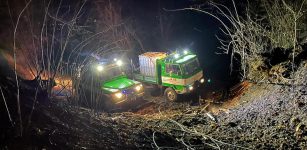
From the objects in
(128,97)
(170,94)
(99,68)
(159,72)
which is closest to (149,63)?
(159,72)

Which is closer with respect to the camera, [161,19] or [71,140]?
[71,140]

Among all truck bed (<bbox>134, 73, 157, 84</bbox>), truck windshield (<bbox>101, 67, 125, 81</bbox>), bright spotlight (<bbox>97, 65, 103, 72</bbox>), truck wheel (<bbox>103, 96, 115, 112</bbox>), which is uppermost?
bright spotlight (<bbox>97, 65, 103, 72</bbox>)

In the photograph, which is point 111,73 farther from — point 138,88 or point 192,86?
point 192,86

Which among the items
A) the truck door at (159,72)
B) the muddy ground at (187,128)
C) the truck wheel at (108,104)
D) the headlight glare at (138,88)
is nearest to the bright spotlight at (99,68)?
the truck wheel at (108,104)

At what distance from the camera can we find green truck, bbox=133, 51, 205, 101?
16625 millimetres

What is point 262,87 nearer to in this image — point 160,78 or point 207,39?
point 160,78

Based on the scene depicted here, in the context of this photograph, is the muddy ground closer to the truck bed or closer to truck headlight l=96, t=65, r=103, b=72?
truck headlight l=96, t=65, r=103, b=72

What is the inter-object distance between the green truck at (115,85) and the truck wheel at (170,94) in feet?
5.13

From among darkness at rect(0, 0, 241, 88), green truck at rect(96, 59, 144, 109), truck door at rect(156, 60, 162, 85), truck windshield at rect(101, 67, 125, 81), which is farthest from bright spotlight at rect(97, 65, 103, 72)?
darkness at rect(0, 0, 241, 88)

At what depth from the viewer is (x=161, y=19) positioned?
2858cm

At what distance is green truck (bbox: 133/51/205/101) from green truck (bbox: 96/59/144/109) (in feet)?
4.66

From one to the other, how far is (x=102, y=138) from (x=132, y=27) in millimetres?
21481

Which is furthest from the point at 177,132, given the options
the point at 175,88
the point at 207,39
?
the point at 207,39

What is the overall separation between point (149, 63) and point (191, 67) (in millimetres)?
2462
